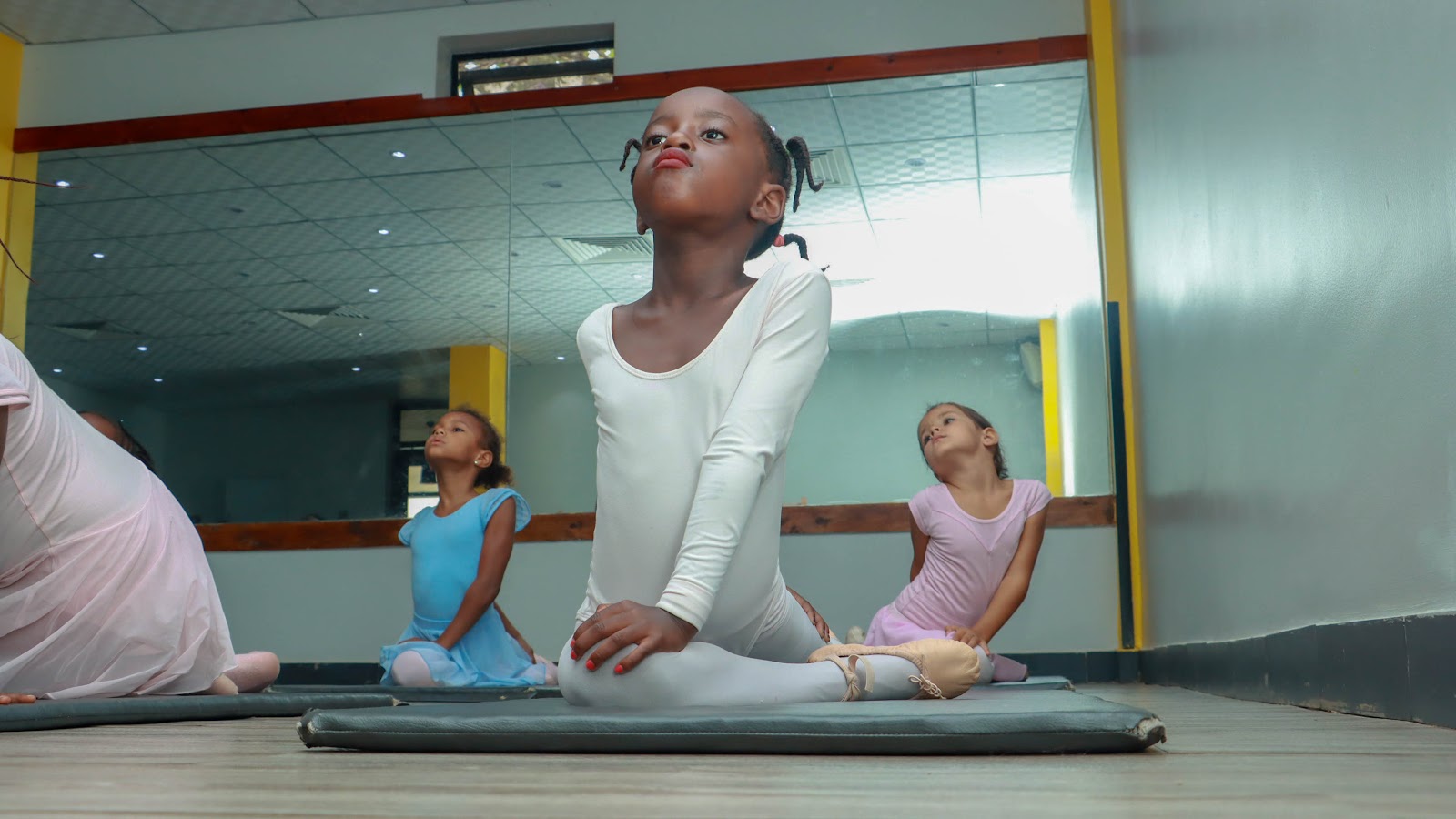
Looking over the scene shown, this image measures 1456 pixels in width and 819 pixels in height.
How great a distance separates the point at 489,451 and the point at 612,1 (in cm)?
227

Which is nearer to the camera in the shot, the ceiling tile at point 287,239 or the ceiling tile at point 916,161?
the ceiling tile at point 916,161

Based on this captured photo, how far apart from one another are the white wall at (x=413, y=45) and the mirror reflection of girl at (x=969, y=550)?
2084 mm

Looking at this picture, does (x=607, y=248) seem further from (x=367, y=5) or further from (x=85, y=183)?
(x=85, y=183)

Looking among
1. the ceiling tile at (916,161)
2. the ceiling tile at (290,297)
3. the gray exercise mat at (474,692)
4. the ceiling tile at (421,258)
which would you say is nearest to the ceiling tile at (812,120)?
the ceiling tile at (916,161)

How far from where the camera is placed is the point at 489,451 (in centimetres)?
389

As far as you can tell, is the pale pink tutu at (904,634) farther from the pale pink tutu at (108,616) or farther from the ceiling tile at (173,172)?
the ceiling tile at (173,172)

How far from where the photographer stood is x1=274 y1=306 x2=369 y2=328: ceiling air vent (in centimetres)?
522

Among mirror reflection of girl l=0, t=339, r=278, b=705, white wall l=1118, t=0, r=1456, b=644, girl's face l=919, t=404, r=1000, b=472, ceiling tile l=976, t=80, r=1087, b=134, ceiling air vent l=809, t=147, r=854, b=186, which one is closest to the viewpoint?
white wall l=1118, t=0, r=1456, b=644

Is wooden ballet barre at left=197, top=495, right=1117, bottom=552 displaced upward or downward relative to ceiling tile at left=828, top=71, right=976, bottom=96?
downward

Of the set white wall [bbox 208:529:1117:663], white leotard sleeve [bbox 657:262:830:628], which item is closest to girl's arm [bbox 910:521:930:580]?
white wall [bbox 208:529:1117:663]

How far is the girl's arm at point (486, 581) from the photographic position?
3.40 meters

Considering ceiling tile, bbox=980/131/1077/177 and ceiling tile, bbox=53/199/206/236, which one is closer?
ceiling tile, bbox=980/131/1077/177

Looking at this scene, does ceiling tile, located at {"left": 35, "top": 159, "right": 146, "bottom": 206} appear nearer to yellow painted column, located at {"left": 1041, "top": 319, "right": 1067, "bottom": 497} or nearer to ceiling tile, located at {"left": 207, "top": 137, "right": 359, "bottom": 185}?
ceiling tile, located at {"left": 207, "top": 137, "right": 359, "bottom": 185}

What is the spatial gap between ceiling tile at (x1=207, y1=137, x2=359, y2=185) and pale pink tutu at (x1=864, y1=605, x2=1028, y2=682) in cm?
312
